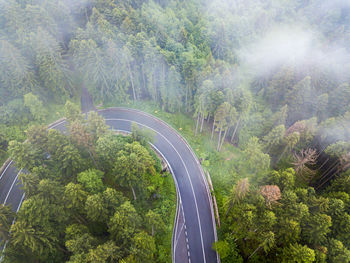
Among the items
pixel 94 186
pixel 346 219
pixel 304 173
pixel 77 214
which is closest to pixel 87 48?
pixel 94 186

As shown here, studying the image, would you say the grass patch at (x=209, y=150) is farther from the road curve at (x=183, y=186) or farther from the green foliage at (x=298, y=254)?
the green foliage at (x=298, y=254)

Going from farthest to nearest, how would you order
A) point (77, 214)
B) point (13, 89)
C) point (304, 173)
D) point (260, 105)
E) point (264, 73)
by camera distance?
point (264, 73), point (260, 105), point (13, 89), point (304, 173), point (77, 214)

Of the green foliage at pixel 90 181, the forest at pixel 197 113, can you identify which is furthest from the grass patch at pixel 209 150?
the green foliage at pixel 90 181

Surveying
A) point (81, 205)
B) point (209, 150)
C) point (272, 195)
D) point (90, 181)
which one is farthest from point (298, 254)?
point (90, 181)

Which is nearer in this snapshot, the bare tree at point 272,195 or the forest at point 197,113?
the forest at point 197,113

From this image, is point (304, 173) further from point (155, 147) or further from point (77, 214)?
point (77, 214)

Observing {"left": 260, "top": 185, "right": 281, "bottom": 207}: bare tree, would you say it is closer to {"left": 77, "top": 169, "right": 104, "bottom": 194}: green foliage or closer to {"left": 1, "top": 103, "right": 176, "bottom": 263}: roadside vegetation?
{"left": 1, "top": 103, "right": 176, "bottom": 263}: roadside vegetation
